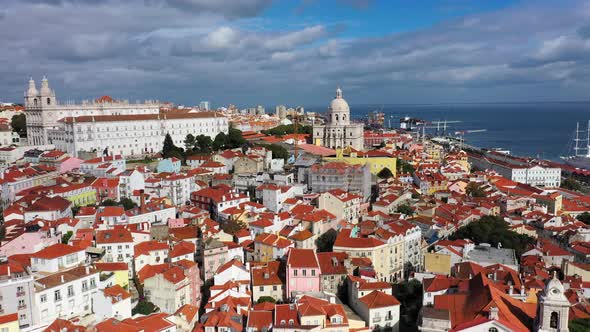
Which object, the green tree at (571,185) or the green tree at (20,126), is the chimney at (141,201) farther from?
the green tree at (571,185)

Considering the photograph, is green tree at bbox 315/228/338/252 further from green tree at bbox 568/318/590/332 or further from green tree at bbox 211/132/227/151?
green tree at bbox 211/132/227/151

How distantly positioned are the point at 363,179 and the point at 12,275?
69.7 ft

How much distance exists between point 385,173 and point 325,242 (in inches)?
639

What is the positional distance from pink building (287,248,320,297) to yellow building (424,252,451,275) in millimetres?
5634

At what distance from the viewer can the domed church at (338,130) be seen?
171ft

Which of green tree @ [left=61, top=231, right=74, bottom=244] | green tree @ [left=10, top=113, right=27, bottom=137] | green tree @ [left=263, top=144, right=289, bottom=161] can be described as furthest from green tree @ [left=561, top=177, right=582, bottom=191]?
green tree @ [left=10, top=113, right=27, bottom=137]

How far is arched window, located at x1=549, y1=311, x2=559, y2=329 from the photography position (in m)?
11.8

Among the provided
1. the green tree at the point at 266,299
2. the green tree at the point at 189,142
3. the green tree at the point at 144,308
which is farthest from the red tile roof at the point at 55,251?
the green tree at the point at 189,142

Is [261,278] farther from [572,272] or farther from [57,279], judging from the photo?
[572,272]

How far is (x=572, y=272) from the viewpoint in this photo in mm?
21578

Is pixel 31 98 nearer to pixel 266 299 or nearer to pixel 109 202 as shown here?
pixel 109 202

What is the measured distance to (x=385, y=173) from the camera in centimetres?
3872

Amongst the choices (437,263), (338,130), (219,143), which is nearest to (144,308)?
(437,263)

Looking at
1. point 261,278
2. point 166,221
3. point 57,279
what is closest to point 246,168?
point 166,221
